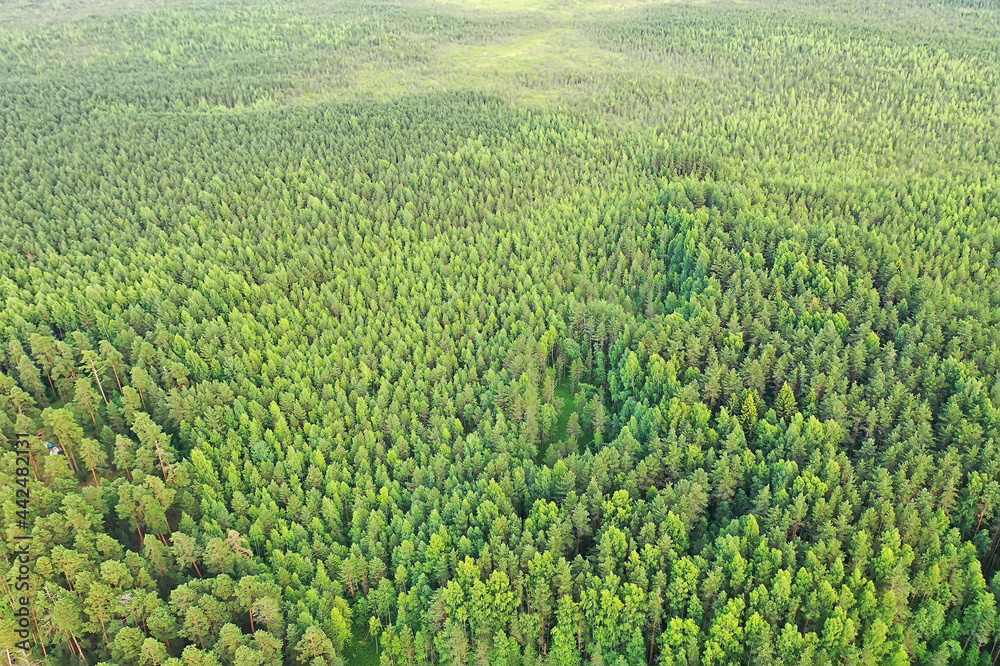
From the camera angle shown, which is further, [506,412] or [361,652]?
[506,412]

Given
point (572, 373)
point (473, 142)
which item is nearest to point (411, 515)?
point (572, 373)

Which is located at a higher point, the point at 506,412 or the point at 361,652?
the point at 506,412

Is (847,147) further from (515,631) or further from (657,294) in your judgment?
(515,631)

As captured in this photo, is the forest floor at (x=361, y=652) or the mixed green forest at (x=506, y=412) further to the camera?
the forest floor at (x=361, y=652)

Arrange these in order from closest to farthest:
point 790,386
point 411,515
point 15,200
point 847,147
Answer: point 411,515, point 790,386, point 15,200, point 847,147

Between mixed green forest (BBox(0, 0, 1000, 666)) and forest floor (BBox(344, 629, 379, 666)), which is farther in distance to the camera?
forest floor (BBox(344, 629, 379, 666))

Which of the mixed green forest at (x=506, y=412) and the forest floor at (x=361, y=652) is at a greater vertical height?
the mixed green forest at (x=506, y=412)

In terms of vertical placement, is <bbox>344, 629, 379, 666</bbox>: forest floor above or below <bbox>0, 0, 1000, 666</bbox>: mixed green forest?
below

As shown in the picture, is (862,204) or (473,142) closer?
(862,204)
